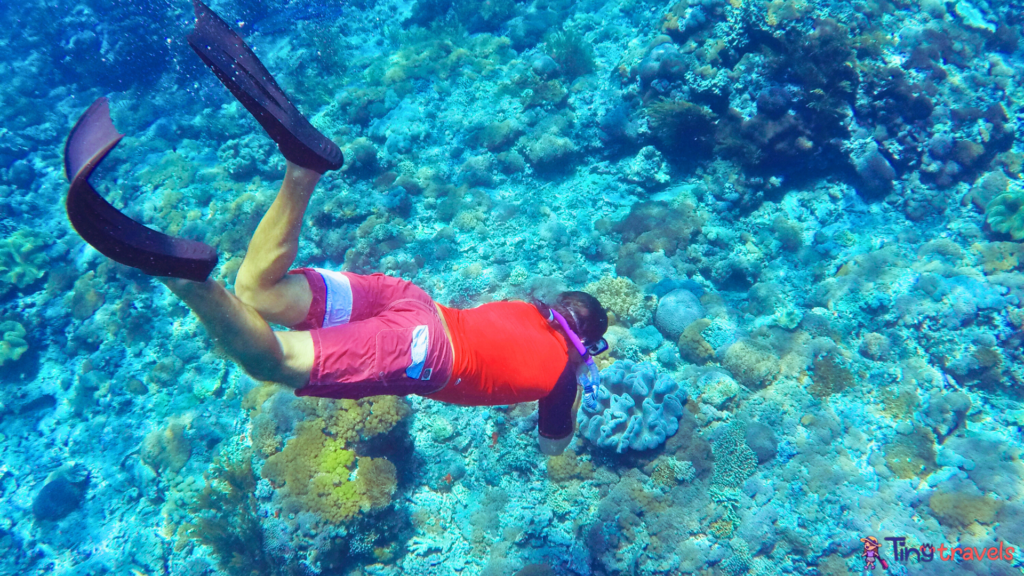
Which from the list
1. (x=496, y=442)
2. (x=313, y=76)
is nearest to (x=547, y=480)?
(x=496, y=442)

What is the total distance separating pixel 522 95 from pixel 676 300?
6.30 m

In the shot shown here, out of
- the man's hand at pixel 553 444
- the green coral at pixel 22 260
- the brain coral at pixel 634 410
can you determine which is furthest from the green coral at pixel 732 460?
the green coral at pixel 22 260

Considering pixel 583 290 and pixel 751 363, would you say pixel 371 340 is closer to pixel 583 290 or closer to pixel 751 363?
pixel 583 290

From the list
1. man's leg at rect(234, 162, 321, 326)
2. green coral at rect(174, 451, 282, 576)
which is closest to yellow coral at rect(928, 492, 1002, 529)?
man's leg at rect(234, 162, 321, 326)

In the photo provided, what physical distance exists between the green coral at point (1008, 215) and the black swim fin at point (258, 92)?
32.1 ft

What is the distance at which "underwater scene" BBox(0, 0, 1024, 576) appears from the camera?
4.50m

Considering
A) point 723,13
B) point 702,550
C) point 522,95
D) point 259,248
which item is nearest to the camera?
point 259,248

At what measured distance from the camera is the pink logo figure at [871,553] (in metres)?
4.18

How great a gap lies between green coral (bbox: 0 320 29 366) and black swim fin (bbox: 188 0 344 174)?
9787 millimetres

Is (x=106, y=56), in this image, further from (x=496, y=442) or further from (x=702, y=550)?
(x=702, y=550)

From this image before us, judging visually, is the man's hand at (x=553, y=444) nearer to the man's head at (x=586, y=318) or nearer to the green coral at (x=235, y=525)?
the man's head at (x=586, y=318)

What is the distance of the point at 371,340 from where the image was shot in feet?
8.89

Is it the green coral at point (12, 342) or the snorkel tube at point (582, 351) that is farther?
the green coral at point (12, 342)

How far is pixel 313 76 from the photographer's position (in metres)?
12.7
